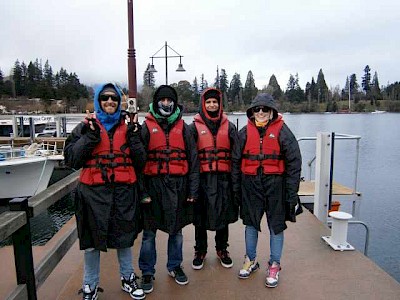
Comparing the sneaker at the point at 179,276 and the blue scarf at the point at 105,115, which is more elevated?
the blue scarf at the point at 105,115

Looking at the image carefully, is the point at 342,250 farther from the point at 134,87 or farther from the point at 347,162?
the point at 347,162

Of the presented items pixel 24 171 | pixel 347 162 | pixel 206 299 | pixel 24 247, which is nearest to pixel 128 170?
pixel 24 247

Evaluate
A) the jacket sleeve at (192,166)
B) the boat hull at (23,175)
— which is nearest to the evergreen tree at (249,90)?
the boat hull at (23,175)

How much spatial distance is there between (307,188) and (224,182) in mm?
4310

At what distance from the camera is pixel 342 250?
12.5 feet

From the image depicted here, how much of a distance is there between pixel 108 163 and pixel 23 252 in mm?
813

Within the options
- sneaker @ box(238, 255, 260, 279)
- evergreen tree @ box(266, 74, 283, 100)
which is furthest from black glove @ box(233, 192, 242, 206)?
evergreen tree @ box(266, 74, 283, 100)

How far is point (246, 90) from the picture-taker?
8594 centimetres

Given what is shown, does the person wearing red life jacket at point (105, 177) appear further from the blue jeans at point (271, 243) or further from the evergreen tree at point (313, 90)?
the evergreen tree at point (313, 90)

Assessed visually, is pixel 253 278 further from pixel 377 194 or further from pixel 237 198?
pixel 377 194

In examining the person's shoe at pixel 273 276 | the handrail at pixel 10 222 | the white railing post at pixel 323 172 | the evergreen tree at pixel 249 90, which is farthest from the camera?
the evergreen tree at pixel 249 90

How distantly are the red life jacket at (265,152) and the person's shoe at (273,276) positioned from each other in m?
0.84

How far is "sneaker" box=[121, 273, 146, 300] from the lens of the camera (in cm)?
282

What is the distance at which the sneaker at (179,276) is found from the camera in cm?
311
